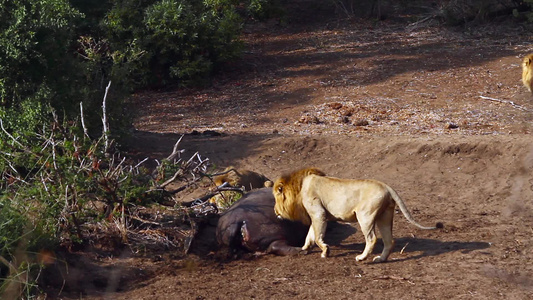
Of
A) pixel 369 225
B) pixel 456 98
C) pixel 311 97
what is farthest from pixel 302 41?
pixel 369 225

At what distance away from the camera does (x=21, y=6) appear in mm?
9344

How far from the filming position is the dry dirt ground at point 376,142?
19.4ft

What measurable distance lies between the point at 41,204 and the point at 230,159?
429 centimetres

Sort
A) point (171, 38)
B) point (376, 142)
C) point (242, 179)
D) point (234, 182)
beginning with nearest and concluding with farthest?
point (234, 182)
point (242, 179)
point (376, 142)
point (171, 38)

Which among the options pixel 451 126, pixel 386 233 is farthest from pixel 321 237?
pixel 451 126

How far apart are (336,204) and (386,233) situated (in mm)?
491

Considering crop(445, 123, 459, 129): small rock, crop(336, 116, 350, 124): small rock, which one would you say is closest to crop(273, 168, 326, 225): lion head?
crop(445, 123, 459, 129): small rock

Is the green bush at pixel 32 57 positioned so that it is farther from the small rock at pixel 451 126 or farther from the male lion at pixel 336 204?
the small rock at pixel 451 126

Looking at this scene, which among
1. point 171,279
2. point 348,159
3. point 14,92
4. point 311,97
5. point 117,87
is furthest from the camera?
point 311,97

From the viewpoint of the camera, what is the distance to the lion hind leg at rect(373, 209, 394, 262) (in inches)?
247

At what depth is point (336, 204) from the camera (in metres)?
6.39

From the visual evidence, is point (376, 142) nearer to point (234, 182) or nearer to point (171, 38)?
point (234, 182)

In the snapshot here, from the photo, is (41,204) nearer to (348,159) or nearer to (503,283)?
(503,283)

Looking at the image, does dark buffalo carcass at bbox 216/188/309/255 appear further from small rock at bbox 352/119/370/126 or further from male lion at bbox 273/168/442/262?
small rock at bbox 352/119/370/126
